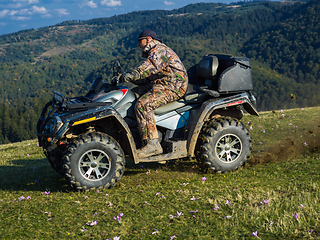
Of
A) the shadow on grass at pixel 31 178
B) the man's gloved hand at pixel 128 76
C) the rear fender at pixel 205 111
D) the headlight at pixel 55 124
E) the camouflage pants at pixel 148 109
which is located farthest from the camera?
the shadow on grass at pixel 31 178

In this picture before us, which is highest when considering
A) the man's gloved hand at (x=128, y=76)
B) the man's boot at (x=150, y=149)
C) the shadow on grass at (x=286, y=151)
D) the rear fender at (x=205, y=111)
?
the man's gloved hand at (x=128, y=76)

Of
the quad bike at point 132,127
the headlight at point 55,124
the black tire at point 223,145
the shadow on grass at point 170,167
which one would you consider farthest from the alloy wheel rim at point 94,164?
the black tire at point 223,145

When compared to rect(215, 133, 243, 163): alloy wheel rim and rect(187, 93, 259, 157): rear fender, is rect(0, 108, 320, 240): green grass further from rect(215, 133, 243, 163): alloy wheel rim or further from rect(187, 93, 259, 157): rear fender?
rect(187, 93, 259, 157): rear fender

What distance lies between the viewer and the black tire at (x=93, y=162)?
4.86 meters

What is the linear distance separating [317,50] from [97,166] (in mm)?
189163

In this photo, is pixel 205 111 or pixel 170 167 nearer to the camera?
pixel 205 111

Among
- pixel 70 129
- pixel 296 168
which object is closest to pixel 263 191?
pixel 296 168

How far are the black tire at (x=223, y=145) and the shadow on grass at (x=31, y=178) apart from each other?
259 cm

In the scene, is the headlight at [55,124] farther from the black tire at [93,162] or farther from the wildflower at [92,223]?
the wildflower at [92,223]

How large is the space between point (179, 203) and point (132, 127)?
181 centimetres

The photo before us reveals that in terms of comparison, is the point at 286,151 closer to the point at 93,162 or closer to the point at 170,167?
the point at 170,167

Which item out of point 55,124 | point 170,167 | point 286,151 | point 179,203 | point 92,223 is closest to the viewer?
point 92,223

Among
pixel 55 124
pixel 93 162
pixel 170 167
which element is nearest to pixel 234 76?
pixel 170 167

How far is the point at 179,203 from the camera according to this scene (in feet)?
14.6
